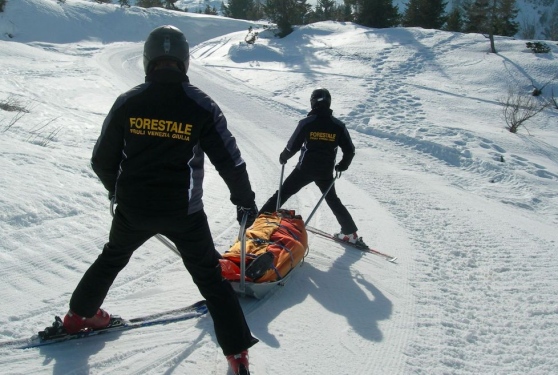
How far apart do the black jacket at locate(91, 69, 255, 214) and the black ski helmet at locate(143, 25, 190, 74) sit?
0.10 m

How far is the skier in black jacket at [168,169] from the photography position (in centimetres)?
269

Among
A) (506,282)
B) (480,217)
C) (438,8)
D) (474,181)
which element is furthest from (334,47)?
(506,282)

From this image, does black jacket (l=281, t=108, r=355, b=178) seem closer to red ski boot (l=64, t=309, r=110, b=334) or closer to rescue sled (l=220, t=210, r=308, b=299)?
rescue sled (l=220, t=210, r=308, b=299)

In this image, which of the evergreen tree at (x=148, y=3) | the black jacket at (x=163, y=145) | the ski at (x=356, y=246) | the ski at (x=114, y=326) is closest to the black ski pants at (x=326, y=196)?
the ski at (x=356, y=246)

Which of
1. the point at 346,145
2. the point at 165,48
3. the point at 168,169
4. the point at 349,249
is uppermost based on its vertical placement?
the point at 165,48

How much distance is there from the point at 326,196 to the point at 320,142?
0.69m

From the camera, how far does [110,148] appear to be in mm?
2814

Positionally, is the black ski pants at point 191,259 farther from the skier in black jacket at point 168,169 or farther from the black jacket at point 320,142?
the black jacket at point 320,142

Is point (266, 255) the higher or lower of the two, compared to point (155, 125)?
lower

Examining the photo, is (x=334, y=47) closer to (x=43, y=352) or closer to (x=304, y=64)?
(x=304, y=64)

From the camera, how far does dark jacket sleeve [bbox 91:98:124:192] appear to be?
273cm

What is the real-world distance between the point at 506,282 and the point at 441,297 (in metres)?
0.87

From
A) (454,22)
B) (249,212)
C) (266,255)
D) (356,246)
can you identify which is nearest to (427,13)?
(454,22)

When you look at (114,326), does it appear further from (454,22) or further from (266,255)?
(454,22)
